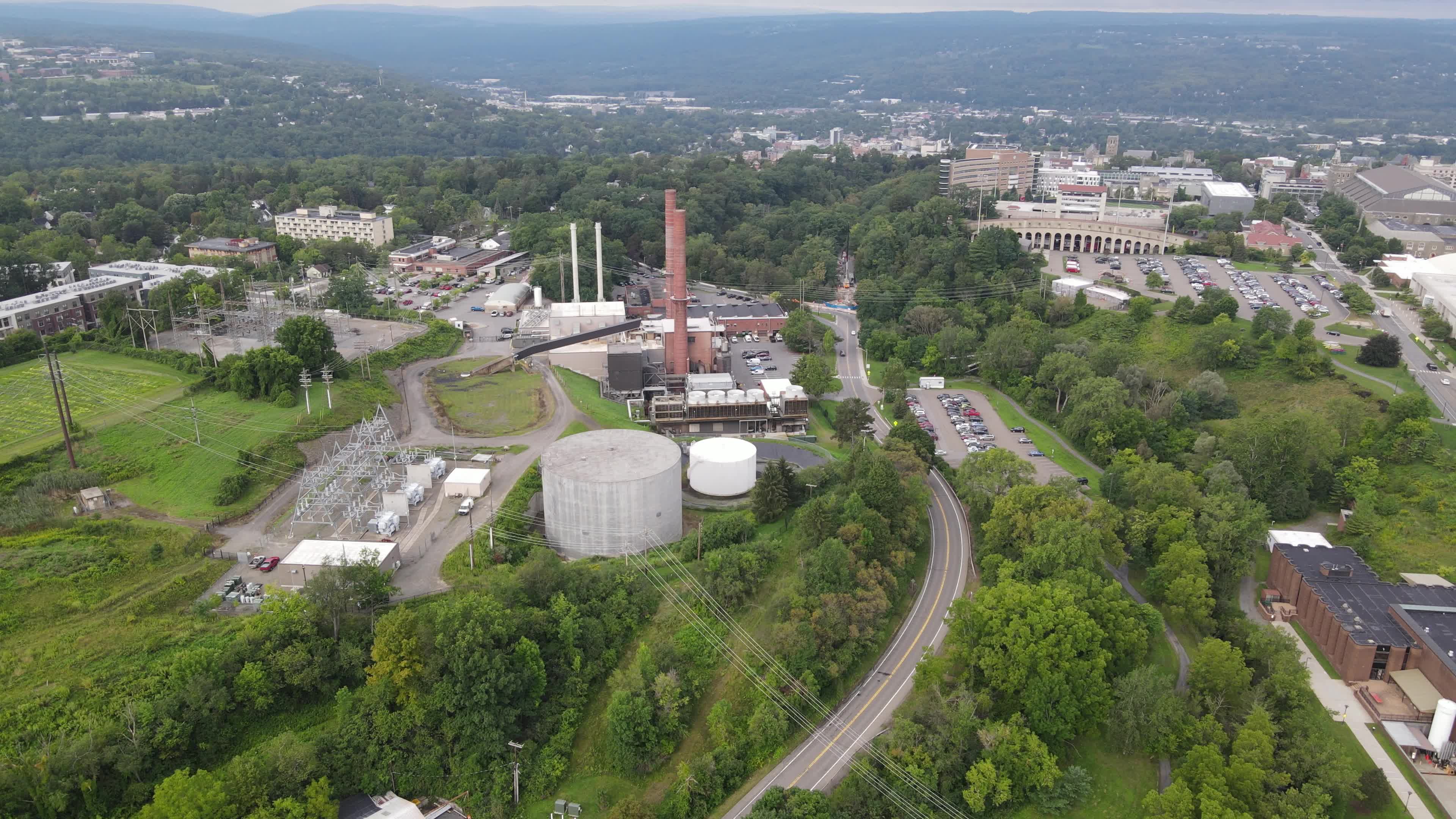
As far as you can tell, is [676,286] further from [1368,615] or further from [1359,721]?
[1359,721]

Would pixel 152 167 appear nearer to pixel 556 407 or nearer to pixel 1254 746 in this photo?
pixel 556 407

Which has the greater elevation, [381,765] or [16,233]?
[16,233]

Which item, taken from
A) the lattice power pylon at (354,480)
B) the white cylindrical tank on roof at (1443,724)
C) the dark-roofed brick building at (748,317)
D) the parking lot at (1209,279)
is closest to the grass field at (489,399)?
the lattice power pylon at (354,480)

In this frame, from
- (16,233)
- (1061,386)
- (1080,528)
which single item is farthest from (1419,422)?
(16,233)

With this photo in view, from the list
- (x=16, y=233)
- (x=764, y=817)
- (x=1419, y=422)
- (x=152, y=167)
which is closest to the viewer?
(x=764, y=817)

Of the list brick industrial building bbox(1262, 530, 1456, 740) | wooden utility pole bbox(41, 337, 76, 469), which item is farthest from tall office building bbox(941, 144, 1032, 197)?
wooden utility pole bbox(41, 337, 76, 469)

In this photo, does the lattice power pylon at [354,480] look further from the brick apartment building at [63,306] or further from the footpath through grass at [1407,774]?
the footpath through grass at [1407,774]

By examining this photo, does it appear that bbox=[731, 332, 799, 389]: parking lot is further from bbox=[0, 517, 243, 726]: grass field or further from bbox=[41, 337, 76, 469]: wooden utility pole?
bbox=[41, 337, 76, 469]: wooden utility pole

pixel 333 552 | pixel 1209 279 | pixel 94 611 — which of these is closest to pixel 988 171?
pixel 1209 279
